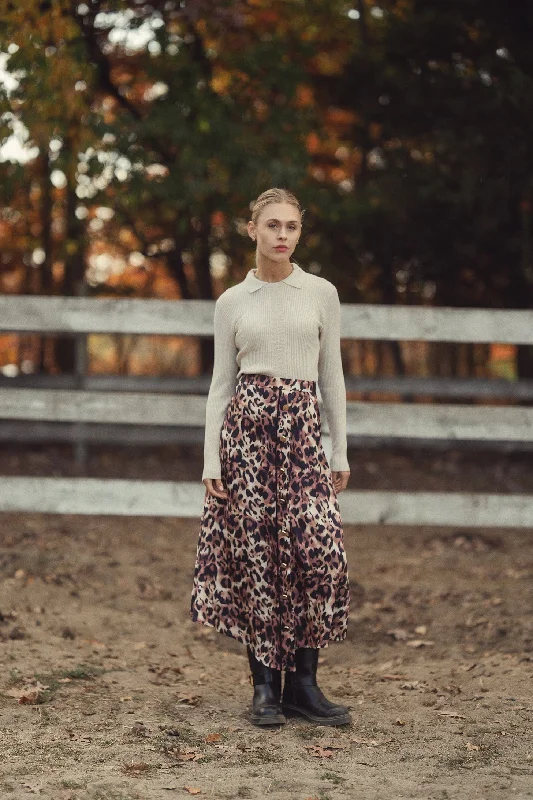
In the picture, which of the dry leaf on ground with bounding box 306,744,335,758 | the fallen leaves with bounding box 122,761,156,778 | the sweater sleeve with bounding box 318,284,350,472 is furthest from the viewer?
the sweater sleeve with bounding box 318,284,350,472

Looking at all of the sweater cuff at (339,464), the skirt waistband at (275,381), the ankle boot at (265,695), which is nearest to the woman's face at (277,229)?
the skirt waistband at (275,381)

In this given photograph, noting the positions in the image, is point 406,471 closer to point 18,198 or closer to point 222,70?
point 222,70

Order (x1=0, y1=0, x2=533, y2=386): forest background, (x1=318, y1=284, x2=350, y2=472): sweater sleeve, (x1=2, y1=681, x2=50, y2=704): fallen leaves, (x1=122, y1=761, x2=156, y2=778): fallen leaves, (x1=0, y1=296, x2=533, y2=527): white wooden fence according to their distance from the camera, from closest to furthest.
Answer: (x1=122, y1=761, x2=156, y2=778): fallen leaves < (x1=318, y1=284, x2=350, y2=472): sweater sleeve < (x1=2, y1=681, x2=50, y2=704): fallen leaves < (x1=0, y1=296, x2=533, y2=527): white wooden fence < (x1=0, y1=0, x2=533, y2=386): forest background

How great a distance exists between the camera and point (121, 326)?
5.98 metres

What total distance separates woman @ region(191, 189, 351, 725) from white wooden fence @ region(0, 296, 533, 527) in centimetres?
181

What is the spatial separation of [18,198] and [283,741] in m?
10.7

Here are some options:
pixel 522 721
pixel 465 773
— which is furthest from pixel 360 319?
pixel 465 773

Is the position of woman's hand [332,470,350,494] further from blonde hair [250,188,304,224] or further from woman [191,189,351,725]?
blonde hair [250,188,304,224]

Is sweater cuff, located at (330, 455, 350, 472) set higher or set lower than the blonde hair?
lower

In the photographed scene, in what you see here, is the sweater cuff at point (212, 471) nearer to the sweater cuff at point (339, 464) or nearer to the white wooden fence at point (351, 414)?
the sweater cuff at point (339, 464)

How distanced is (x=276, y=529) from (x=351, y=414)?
212cm

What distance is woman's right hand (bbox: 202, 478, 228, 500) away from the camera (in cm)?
396

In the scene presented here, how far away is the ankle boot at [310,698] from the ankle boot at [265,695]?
0.07m

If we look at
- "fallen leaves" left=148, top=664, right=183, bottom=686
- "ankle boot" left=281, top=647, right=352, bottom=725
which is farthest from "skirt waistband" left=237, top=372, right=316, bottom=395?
"fallen leaves" left=148, top=664, right=183, bottom=686
